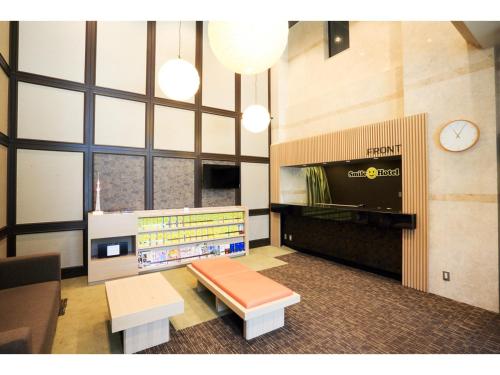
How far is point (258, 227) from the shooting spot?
230 inches

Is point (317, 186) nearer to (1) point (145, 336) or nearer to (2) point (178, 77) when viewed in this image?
(2) point (178, 77)

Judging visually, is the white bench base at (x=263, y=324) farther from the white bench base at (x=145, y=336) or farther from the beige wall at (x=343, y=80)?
the beige wall at (x=343, y=80)

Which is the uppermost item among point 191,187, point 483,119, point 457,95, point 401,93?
point 401,93

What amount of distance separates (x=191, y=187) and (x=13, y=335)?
149 inches

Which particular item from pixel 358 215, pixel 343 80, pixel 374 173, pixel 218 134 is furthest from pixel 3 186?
pixel 343 80

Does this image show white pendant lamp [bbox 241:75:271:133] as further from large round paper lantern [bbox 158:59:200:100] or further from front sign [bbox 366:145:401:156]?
front sign [bbox 366:145:401:156]

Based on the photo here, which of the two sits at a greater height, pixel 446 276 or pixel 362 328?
pixel 446 276

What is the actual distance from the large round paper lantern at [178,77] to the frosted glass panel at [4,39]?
97.2 inches

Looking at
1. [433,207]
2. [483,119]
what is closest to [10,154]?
[433,207]

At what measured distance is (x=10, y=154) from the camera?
3424 millimetres

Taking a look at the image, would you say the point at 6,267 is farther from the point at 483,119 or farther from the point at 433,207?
the point at 483,119

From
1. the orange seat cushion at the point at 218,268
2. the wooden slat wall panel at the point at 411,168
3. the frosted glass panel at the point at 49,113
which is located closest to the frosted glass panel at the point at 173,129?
the frosted glass panel at the point at 49,113

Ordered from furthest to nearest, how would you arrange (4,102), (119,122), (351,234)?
(351,234), (119,122), (4,102)

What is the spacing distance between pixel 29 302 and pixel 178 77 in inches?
99.3
